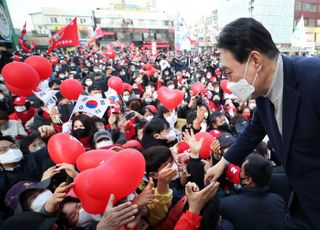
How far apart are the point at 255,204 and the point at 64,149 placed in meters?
1.80

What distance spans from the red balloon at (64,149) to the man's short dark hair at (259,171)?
5.35 feet

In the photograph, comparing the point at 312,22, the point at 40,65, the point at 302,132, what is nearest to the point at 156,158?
the point at 302,132

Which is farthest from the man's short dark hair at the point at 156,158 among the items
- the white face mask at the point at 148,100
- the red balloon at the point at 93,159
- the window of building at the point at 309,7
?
the window of building at the point at 309,7

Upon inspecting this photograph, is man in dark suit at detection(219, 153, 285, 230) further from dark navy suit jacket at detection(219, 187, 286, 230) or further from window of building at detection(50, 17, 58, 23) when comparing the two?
window of building at detection(50, 17, 58, 23)

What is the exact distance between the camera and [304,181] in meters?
1.37

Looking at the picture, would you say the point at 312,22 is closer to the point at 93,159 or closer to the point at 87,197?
the point at 93,159

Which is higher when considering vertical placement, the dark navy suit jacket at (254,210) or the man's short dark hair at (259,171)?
the man's short dark hair at (259,171)

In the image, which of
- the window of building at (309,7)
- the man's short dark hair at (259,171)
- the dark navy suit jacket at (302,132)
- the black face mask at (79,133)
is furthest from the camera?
the window of building at (309,7)

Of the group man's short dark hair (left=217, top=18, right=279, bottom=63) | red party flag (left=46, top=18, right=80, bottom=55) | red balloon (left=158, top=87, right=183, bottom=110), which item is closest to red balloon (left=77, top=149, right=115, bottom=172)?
man's short dark hair (left=217, top=18, right=279, bottom=63)

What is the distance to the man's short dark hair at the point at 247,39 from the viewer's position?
1366mm

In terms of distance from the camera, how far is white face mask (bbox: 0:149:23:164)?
2754mm

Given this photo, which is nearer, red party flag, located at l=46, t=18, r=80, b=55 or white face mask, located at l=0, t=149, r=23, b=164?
white face mask, located at l=0, t=149, r=23, b=164

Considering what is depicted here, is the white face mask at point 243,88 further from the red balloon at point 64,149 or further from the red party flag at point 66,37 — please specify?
the red party flag at point 66,37

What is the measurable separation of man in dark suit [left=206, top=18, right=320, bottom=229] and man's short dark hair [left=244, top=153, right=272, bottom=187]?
0.59 meters
